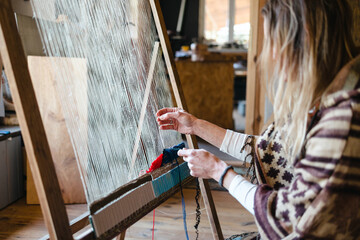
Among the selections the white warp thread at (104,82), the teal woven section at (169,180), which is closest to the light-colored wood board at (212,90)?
the white warp thread at (104,82)

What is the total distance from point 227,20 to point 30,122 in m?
6.51

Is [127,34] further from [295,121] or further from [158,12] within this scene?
[295,121]

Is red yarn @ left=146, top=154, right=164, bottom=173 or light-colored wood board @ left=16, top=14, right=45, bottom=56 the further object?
light-colored wood board @ left=16, top=14, right=45, bottom=56

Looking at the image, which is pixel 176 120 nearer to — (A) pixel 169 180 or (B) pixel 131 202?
(A) pixel 169 180

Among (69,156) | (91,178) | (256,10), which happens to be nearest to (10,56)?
(91,178)

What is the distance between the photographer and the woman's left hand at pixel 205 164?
105 centimetres

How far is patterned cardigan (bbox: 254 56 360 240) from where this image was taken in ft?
2.51

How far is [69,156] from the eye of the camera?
2537mm

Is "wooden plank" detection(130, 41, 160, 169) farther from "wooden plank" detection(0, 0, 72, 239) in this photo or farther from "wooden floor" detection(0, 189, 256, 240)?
"wooden floor" detection(0, 189, 256, 240)

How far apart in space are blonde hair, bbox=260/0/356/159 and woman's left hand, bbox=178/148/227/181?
243 millimetres

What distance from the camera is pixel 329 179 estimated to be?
2.52ft

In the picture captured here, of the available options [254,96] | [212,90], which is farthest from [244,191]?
[212,90]

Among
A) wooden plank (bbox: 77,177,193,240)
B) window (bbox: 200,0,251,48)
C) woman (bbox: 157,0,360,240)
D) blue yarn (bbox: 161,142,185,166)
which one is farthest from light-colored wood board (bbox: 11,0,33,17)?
window (bbox: 200,0,251,48)

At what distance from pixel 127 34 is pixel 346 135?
0.91 metres
